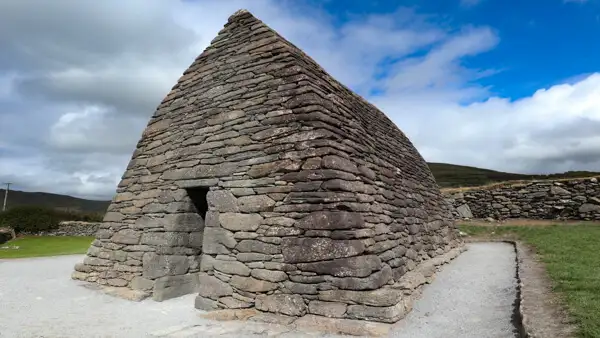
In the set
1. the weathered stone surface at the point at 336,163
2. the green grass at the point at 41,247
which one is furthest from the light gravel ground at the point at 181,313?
the green grass at the point at 41,247

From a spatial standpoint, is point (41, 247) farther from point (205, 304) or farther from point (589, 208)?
point (589, 208)

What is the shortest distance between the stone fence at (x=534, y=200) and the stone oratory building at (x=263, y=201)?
12552mm

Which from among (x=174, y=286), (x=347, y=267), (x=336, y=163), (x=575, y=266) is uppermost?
(x=336, y=163)

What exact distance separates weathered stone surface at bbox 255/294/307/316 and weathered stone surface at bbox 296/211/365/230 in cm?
110

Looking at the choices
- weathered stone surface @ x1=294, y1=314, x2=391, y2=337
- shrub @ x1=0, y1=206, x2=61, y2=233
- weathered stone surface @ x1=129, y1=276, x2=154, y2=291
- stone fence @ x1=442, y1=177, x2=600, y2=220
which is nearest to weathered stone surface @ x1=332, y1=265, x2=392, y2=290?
weathered stone surface @ x1=294, y1=314, x2=391, y2=337

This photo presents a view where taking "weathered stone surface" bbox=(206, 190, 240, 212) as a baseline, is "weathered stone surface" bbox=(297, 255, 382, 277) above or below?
below

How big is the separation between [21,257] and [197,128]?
12.6m

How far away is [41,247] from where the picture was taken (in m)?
20.1

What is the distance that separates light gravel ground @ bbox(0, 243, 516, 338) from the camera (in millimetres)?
5453

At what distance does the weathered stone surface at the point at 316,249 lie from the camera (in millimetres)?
5789

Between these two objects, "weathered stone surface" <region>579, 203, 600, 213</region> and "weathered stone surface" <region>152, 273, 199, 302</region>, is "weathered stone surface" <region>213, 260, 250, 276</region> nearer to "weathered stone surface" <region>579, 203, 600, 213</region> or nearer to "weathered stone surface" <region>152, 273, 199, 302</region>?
"weathered stone surface" <region>152, 273, 199, 302</region>

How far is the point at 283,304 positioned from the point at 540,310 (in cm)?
355

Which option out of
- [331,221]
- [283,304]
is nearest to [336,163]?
[331,221]

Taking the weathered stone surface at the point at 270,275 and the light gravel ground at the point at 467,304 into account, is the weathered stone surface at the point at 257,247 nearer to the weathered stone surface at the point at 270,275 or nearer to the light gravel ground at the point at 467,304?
the weathered stone surface at the point at 270,275
